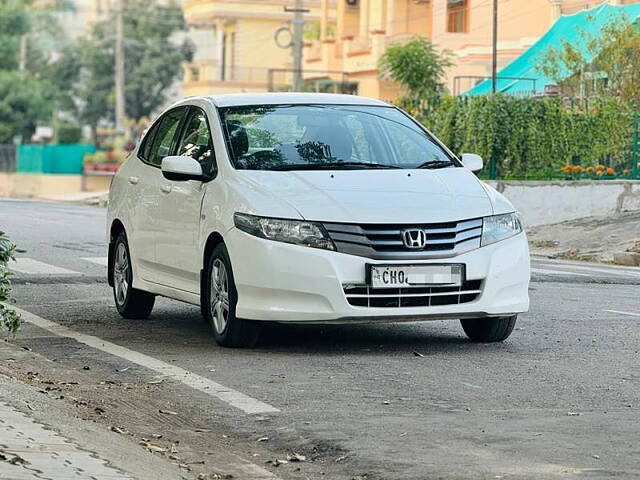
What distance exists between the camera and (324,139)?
1130 centimetres

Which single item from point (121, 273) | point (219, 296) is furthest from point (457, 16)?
point (219, 296)

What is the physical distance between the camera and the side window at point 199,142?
11250mm

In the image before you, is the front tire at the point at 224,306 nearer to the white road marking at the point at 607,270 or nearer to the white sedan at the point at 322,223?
the white sedan at the point at 322,223

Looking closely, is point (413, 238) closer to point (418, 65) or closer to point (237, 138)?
point (237, 138)

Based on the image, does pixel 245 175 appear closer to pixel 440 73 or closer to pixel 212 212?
pixel 212 212

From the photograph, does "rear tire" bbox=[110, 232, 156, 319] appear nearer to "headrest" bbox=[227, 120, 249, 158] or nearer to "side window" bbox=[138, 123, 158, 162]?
"side window" bbox=[138, 123, 158, 162]

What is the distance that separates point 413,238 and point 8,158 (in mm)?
63314

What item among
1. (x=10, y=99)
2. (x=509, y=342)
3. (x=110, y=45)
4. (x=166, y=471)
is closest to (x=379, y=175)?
(x=509, y=342)

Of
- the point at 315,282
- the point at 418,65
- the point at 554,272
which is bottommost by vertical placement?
the point at 554,272

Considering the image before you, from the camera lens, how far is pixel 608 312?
13203mm

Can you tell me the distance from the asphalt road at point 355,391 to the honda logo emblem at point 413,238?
0.70m

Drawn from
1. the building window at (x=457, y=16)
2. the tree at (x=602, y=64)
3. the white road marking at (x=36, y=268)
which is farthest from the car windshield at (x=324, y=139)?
the building window at (x=457, y=16)

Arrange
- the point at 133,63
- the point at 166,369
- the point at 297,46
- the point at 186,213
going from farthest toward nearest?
the point at 133,63, the point at 297,46, the point at 186,213, the point at 166,369

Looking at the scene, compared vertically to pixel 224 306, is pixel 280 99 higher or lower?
higher
